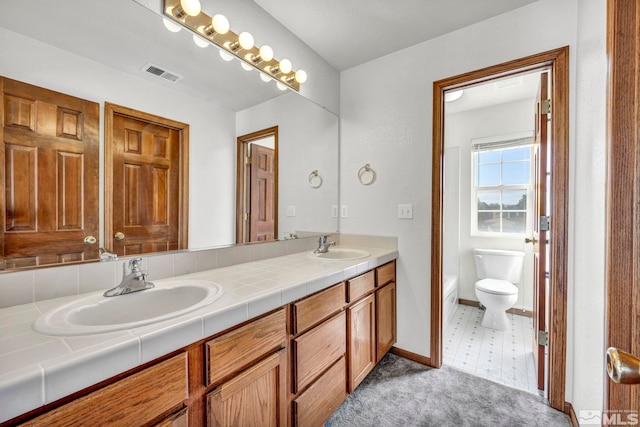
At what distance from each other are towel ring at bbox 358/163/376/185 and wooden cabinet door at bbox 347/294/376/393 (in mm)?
921

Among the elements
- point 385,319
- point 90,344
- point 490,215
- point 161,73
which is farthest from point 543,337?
point 161,73

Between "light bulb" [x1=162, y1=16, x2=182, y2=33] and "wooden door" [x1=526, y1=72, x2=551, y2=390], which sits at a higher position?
"light bulb" [x1=162, y1=16, x2=182, y2=33]

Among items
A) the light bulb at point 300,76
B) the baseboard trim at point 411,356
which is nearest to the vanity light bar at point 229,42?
the light bulb at point 300,76

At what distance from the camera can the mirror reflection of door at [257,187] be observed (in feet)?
5.37

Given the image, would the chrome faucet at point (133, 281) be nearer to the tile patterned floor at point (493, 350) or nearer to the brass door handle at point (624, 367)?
the brass door handle at point (624, 367)

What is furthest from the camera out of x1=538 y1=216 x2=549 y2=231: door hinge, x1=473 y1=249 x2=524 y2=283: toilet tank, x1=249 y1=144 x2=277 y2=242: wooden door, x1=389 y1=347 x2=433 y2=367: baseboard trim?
x1=473 y1=249 x2=524 y2=283: toilet tank

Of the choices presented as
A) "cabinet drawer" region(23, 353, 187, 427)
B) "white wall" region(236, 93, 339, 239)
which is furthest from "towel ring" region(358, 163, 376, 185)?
"cabinet drawer" region(23, 353, 187, 427)

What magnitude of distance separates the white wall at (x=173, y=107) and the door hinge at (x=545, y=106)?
188 cm

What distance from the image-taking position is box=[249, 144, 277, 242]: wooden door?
1.72 metres

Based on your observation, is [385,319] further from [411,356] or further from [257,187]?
[257,187]

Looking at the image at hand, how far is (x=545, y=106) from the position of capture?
1.66 m

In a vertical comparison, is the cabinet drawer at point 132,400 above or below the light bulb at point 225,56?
below

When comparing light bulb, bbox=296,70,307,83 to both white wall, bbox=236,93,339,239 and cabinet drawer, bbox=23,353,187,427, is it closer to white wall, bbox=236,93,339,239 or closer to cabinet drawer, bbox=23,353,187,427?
white wall, bbox=236,93,339,239

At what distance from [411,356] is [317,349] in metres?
1.11
